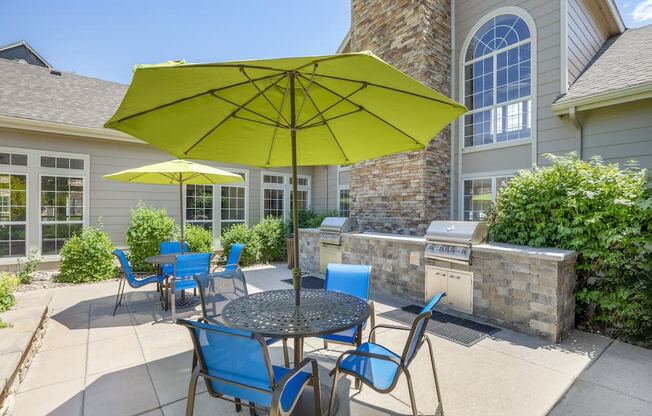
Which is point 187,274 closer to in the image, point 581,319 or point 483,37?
point 581,319

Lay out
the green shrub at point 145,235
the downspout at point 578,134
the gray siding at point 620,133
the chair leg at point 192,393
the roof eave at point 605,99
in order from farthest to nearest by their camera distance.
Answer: the green shrub at point 145,235 → the downspout at point 578,134 → the gray siding at point 620,133 → the roof eave at point 605,99 → the chair leg at point 192,393

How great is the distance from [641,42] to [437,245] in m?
6.68

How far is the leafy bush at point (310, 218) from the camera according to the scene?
9.96m

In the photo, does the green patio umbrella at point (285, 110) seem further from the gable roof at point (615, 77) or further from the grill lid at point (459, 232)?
the gable roof at point (615, 77)

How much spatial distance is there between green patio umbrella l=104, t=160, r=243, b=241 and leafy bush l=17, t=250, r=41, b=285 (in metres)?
3.05

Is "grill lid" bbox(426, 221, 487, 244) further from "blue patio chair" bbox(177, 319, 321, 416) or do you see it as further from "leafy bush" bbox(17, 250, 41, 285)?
"leafy bush" bbox(17, 250, 41, 285)

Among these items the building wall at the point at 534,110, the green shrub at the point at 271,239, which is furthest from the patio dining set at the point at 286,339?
the green shrub at the point at 271,239

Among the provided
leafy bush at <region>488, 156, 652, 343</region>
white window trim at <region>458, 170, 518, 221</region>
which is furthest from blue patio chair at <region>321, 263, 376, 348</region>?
white window trim at <region>458, 170, 518, 221</region>

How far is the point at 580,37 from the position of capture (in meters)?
6.51

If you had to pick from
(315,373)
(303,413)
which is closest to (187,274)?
(303,413)

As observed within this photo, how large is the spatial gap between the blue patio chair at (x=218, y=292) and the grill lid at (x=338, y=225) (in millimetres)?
3845

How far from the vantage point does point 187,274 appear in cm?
453

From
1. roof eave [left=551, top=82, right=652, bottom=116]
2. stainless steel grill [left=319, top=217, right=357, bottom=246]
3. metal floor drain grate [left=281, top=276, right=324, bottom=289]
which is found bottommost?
metal floor drain grate [left=281, top=276, right=324, bottom=289]

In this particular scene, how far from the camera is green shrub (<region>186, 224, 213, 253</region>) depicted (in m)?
8.04
